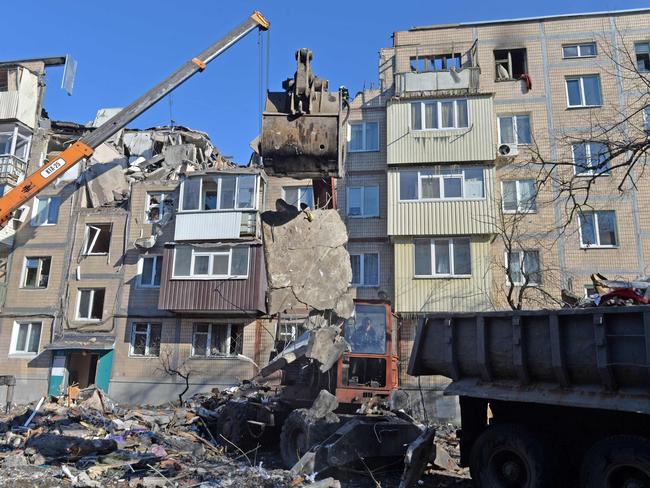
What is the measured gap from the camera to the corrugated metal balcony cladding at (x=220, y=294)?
2155 centimetres

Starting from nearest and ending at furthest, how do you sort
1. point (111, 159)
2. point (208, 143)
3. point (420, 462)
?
1. point (420, 462)
2. point (111, 159)
3. point (208, 143)

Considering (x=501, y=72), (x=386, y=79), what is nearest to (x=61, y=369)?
(x=386, y=79)

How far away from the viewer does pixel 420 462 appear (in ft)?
25.7

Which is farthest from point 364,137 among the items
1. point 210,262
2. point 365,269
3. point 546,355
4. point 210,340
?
point 546,355

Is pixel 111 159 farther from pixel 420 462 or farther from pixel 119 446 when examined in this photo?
pixel 420 462

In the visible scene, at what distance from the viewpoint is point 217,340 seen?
74.6 ft

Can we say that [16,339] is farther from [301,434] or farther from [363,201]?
[301,434]

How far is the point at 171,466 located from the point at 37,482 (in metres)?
2.08

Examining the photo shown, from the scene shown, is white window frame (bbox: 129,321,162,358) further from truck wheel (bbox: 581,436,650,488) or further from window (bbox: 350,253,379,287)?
truck wheel (bbox: 581,436,650,488)

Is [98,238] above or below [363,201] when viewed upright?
below

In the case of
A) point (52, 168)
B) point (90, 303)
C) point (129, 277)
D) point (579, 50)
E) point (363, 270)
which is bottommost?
point (90, 303)

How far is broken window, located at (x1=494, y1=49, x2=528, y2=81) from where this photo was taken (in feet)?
77.0

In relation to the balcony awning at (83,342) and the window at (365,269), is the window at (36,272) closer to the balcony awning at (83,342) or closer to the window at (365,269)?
the balcony awning at (83,342)

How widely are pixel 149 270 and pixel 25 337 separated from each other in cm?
663
